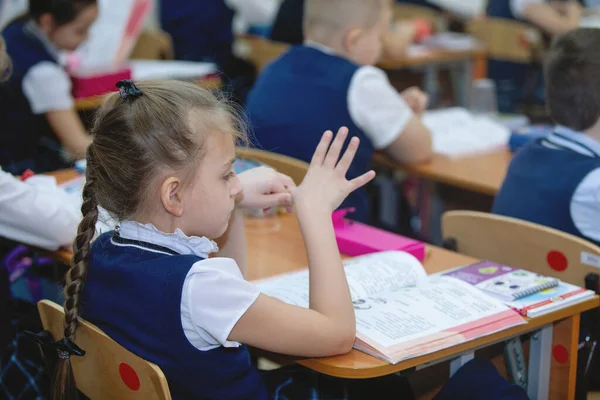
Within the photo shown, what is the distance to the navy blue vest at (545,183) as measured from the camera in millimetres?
1952

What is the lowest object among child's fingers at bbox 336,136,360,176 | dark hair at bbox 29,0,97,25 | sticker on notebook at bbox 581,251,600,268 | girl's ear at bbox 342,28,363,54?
sticker on notebook at bbox 581,251,600,268

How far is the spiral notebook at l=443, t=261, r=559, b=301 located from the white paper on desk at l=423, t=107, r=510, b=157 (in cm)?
109

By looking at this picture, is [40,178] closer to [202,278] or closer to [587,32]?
[202,278]

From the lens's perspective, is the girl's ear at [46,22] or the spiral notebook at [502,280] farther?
the girl's ear at [46,22]

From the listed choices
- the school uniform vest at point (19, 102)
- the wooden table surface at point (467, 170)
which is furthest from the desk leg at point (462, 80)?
the school uniform vest at point (19, 102)

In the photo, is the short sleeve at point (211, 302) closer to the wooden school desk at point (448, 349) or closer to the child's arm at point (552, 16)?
the wooden school desk at point (448, 349)

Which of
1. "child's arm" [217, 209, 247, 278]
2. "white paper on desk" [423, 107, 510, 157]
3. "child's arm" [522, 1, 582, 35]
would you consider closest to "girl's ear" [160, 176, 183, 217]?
"child's arm" [217, 209, 247, 278]

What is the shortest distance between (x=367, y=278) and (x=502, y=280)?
26 centimetres

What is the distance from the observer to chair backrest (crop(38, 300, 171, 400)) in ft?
4.09

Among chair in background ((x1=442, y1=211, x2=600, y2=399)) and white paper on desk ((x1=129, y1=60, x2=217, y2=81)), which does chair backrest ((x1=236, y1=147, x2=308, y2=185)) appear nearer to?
chair in background ((x1=442, y1=211, x2=600, y2=399))

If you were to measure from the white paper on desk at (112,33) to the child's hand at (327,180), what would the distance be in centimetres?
245

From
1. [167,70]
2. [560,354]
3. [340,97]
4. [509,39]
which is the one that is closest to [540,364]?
[560,354]

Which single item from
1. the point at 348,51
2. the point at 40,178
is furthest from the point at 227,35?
the point at 40,178

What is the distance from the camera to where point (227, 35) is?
16.8 ft
